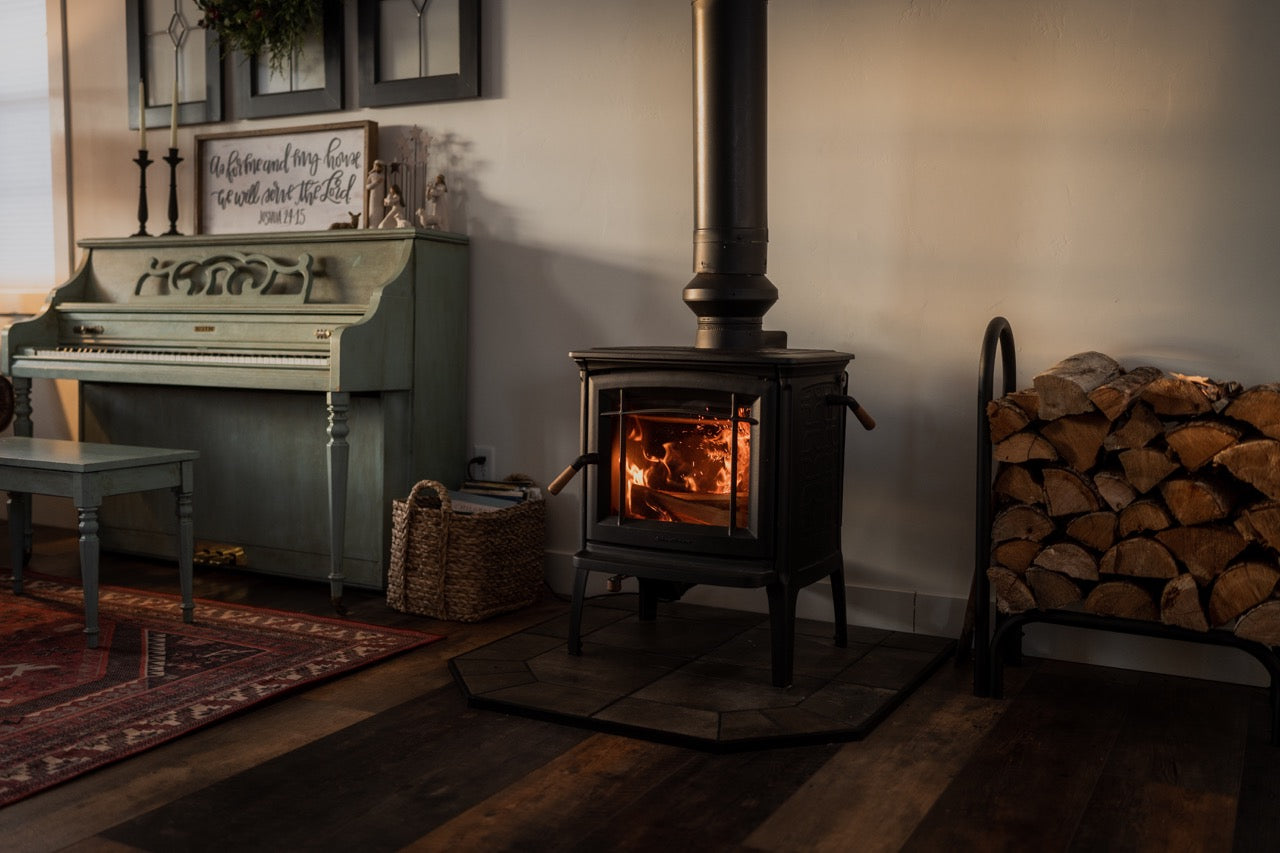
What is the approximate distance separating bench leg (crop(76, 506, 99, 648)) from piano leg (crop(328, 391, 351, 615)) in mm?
663

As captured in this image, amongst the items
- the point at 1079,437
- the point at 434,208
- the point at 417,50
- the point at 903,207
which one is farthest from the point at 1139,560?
the point at 417,50

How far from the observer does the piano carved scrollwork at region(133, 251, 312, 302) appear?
4.09 metres

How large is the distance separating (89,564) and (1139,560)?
2.66 m

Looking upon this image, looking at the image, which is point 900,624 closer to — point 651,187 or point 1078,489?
point 1078,489

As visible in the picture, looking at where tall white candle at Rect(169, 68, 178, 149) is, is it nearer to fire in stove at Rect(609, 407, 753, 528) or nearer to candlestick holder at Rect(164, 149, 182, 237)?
candlestick holder at Rect(164, 149, 182, 237)

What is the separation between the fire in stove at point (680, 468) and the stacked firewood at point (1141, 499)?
65cm

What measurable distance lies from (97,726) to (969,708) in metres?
2.00

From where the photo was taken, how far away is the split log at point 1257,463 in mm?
2664

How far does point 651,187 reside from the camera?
3855mm

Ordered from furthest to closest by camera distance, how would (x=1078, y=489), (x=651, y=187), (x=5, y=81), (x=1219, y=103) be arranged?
(x=5, y=81), (x=651, y=187), (x=1219, y=103), (x=1078, y=489)

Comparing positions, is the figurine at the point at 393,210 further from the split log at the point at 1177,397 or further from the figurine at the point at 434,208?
the split log at the point at 1177,397

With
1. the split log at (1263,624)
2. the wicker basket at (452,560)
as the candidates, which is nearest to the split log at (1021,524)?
the split log at (1263,624)

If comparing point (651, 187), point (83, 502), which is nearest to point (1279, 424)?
point (651, 187)

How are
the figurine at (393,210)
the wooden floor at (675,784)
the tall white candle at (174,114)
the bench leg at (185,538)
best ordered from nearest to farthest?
1. the wooden floor at (675,784)
2. the bench leg at (185,538)
3. the figurine at (393,210)
4. the tall white candle at (174,114)
